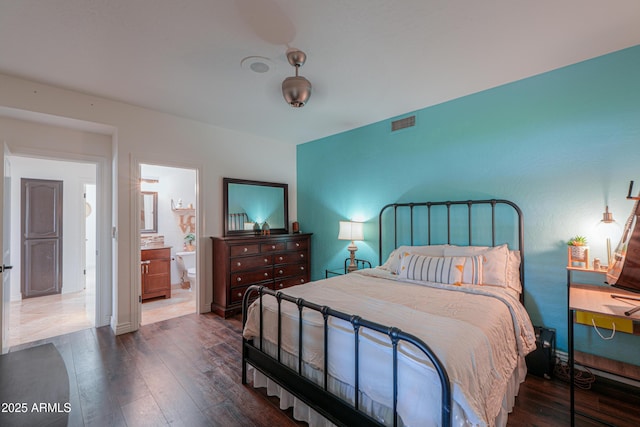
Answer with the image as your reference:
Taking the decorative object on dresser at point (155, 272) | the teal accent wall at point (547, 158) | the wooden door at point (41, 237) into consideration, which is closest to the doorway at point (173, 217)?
the decorative object on dresser at point (155, 272)

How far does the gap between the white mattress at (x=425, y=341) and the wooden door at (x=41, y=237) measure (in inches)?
188

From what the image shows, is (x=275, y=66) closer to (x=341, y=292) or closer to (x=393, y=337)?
(x=341, y=292)

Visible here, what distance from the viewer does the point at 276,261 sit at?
4371mm

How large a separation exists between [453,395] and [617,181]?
246 centimetres

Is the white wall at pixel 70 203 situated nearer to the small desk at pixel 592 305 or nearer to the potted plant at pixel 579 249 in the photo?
the small desk at pixel 592 305

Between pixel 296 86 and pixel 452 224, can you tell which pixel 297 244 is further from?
pixel 296 86

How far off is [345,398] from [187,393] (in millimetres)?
1373

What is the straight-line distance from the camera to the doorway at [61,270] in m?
3.52

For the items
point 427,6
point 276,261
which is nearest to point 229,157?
point 276,261

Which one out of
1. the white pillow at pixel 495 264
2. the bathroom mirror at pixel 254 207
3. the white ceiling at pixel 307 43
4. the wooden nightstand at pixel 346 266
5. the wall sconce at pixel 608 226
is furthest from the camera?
the bathroom mirror at pixel 254 207

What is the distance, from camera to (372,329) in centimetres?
145

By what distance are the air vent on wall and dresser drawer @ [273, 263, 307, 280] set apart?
261 centimetres

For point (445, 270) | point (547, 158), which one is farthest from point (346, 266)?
point (547, 158)

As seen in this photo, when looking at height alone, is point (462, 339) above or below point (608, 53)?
below
